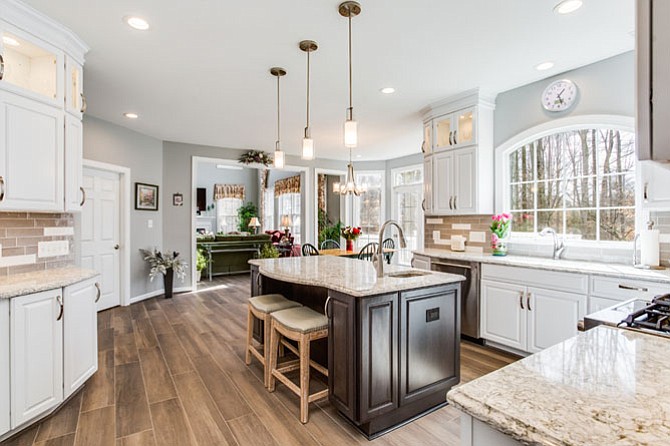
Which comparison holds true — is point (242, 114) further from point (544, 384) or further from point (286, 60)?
point (544, 384)

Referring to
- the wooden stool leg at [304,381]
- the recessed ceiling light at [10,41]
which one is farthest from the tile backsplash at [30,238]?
the wooden stool leg at [304,381]

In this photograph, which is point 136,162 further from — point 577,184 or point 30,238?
point 577,184

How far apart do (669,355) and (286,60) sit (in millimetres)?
3060

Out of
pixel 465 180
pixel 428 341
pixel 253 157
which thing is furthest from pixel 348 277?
pixel 253 157

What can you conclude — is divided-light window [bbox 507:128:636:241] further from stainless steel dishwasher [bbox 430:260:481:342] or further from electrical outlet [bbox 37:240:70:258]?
electrical outlet [bbox 37:240:70:258]

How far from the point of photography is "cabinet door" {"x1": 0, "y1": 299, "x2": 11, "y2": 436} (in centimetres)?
194

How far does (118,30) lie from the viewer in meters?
2.53

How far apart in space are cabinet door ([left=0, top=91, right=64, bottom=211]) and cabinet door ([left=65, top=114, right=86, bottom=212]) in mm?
55

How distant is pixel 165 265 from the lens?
18.0 ft

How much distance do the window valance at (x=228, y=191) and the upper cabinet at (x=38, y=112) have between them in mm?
9542

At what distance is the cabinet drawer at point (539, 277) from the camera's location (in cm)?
271

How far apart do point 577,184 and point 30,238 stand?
15.8ft

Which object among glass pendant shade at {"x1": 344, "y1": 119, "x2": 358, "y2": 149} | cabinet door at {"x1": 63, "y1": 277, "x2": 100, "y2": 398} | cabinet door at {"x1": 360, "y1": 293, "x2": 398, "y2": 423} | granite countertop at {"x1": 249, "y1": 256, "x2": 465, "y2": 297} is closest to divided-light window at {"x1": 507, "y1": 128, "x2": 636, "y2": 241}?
granite countertop at {"x1": 249, "y1": 256, "x2": 465, "y2": 297}

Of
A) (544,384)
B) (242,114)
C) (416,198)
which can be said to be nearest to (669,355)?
(544,384)
